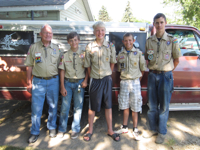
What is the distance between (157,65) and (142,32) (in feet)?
3.17

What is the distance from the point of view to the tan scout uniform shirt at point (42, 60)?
279 cm

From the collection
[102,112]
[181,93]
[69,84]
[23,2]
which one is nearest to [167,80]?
[181,93]

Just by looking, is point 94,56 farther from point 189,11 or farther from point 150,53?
point 189,11

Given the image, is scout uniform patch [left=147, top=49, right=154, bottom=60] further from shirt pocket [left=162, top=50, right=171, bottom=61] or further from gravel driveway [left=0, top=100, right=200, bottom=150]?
gravel driveway [left=0, top=100, right=200, bottom=150]

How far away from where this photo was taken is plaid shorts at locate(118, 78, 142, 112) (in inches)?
114

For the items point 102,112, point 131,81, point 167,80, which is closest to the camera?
point 167,80

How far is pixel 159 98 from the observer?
284 cm

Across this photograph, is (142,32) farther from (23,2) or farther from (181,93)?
(23,2)

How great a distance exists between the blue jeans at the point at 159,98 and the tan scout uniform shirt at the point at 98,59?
847mm

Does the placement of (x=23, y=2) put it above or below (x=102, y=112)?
above

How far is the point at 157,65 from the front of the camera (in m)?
2.75

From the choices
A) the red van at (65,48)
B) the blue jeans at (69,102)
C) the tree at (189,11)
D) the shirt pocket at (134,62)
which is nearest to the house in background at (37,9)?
the red van at (65,48)

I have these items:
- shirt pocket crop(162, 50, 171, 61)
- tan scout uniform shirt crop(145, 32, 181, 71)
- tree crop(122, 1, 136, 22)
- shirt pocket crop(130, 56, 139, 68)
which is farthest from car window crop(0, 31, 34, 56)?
tree crop(122, 1, 136, 22)

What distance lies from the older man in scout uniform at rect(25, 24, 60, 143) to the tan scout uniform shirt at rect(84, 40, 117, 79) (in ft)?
2.00
